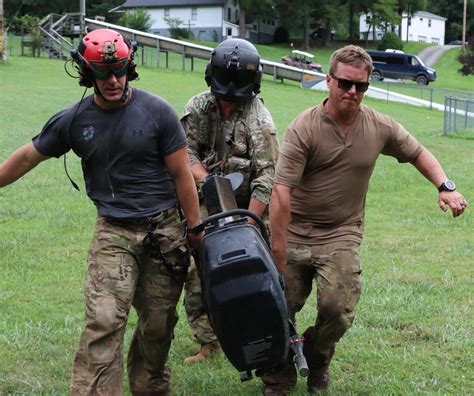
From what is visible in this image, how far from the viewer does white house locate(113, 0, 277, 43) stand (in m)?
85.9

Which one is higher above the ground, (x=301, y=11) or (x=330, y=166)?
(x=301, y=11)

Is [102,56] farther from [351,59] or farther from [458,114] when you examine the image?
[458,114]

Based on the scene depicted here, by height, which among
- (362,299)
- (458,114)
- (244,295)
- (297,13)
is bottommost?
(458,114)

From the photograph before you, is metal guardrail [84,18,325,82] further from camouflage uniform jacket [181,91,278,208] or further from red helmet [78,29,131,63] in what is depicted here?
red helmet [78,29,131,63]

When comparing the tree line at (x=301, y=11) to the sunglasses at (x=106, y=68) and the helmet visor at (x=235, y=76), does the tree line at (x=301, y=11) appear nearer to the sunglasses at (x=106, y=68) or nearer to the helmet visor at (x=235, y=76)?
the helmet visor at (x=235, y=76)

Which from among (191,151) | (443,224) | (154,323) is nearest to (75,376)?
(154,323)

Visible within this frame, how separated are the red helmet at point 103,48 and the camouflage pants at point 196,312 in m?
1.86

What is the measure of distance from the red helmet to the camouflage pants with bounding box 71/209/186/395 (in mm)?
853

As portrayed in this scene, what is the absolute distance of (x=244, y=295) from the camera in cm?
390

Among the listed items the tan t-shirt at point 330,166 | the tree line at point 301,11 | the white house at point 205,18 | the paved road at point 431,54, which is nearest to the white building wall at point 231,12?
the white house at point 205,18

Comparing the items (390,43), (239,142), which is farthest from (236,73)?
(390,43)

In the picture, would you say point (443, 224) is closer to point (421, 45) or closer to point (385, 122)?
point (385, 122)

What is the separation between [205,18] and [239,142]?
8390cm

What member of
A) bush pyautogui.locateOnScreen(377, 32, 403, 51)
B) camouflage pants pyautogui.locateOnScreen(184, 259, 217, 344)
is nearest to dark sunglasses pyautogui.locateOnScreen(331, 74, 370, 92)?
camouflage pants pyautogui.locateOnScreen(184, 259, 217, 344)
